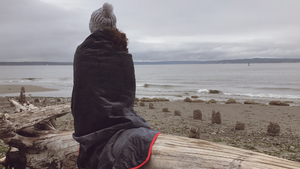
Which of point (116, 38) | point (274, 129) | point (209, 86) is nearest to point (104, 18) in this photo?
point (116, 38)

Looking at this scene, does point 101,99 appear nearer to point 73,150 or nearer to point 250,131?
point 73,150

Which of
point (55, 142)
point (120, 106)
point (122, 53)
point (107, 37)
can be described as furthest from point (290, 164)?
point (55, 142)

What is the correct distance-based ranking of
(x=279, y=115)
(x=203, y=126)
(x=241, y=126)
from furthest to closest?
(x=279, y=115)
(x=203, y=126)
(x=241, y=126)

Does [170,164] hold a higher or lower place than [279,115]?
higher

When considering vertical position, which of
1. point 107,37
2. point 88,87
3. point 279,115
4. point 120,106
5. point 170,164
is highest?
point 107,37

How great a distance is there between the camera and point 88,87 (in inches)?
94.3

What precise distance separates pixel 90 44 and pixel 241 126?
718 cm

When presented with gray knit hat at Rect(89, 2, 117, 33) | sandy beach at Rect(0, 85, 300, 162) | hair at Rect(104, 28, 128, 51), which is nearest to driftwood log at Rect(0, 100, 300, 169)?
hair at Rect(104, 28, 128, 51)

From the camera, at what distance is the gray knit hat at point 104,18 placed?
2518mm

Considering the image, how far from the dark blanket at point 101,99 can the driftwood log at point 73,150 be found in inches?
10.5

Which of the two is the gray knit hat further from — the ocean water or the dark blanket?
the ocean water

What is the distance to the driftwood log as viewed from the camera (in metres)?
2.00

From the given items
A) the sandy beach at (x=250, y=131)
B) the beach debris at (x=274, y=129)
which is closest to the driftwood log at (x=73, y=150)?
the sandy beach at (x=250, y=131)

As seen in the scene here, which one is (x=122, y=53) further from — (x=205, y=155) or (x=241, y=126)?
(x=241, y=126)
